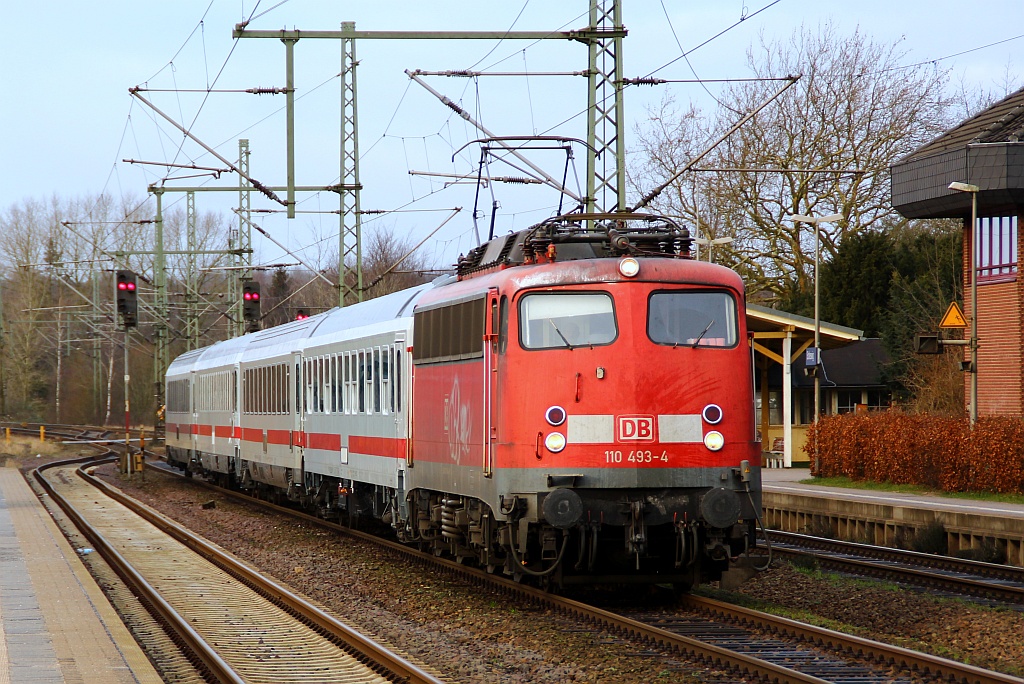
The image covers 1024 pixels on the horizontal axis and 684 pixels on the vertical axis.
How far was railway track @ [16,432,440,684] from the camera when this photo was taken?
10.1 metres

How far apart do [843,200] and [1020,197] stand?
56.8 ft

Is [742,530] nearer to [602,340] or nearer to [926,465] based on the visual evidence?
[602,340]

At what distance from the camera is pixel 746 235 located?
156 feet


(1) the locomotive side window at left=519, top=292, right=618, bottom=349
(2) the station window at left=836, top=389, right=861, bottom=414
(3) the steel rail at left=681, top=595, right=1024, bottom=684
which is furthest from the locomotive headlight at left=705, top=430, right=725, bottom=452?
(2) the station window at left=836, top=389, right=861, bottom=414

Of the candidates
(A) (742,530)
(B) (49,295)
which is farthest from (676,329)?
(B) (49,295)

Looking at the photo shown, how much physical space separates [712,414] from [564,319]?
1.58 meters

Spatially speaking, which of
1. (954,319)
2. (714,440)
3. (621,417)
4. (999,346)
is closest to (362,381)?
(621,417)

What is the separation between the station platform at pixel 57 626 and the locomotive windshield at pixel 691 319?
17.2ft

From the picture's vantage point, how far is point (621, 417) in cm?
1165

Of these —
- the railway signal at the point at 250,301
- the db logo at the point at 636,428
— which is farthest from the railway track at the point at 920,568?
the railway signal at the point at 250,301

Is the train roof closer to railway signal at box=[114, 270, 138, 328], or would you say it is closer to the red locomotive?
railway signal at box=[114, 270, 138, 328]

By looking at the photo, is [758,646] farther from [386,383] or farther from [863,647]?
[386,383]

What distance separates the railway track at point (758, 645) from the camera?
29.8ft

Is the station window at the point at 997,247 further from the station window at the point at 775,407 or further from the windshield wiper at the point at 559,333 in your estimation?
the windshield wiper at the point at 559,333
